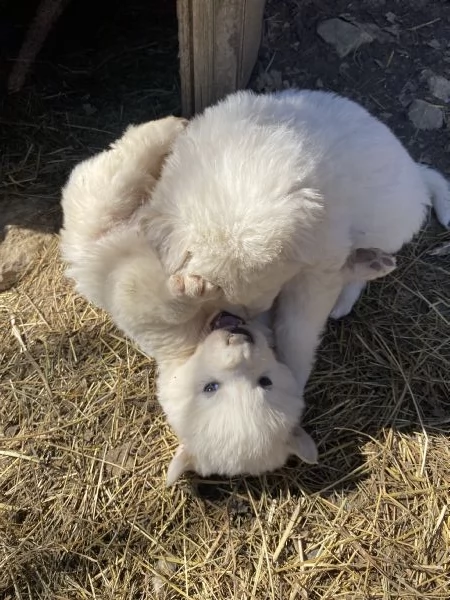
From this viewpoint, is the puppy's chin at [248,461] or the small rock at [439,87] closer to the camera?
the puppy's chin at [248,461]

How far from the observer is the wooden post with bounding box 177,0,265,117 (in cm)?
336

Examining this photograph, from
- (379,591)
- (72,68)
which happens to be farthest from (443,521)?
(72,68)

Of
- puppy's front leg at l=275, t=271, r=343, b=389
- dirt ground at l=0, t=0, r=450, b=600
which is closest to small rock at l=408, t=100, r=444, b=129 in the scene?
dirt ground at l=0, t=0, r=450, b=600

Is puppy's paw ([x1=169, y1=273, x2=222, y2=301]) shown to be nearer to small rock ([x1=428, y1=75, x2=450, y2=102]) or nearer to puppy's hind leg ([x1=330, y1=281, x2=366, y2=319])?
puppy's hind leg ([x1=330, y1=281, x2=366, y2=319])

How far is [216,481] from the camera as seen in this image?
3.17 meters

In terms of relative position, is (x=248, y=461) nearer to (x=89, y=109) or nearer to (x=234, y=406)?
(x=234, y=406)

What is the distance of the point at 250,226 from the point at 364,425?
1.39 metres

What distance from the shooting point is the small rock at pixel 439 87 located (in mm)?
4199

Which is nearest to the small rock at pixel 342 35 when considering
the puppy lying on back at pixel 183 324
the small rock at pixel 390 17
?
the small rock at pixel 390 17

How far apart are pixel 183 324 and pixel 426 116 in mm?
2306

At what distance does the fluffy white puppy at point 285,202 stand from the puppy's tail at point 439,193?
1.31 feet

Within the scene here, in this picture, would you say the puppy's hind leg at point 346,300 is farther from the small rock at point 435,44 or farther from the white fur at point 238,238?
the small rock at point 435,44

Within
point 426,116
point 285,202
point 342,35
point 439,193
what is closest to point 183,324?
point 285,202

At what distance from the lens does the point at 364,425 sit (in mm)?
3330
